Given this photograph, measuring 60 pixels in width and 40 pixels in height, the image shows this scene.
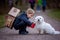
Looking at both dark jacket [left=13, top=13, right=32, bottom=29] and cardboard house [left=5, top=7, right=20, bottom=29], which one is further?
cardboard house [left=5, top=7, right=20, bottom=29]

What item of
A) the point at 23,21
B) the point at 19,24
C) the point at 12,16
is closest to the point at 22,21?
the point at 23,21

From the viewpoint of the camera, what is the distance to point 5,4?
4066cm

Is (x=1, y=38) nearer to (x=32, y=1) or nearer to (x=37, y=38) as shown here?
(x=37, y=38)

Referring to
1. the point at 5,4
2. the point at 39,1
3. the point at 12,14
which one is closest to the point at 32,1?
the point at 39,1

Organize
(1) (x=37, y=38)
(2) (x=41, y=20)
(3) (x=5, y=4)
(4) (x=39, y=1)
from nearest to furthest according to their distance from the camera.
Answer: (1) (x=37, y=38), (2) (x=41, y=20), (4) (x=39, y=1), (3) (x=5, y=4)

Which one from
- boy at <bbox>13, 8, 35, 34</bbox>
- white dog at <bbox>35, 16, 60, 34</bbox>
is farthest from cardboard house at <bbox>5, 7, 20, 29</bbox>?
white dog at <bbox>35, 16, 60, 34</bbox>

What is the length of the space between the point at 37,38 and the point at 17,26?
1.82 metres

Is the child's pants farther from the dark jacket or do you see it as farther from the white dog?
the white dog

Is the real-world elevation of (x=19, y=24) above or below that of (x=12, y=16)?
below

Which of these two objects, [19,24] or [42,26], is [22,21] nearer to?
[19,24]

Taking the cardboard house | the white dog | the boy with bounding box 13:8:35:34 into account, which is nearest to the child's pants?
the boy with bounding box 13:8:35:34

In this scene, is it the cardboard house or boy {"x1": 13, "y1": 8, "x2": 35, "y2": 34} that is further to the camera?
the cardboard house

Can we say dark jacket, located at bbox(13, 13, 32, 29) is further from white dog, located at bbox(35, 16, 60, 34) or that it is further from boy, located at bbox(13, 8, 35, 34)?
white dog, located at bbox(35, 16, 60, 34)

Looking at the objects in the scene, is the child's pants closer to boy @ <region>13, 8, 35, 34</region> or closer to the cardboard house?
boy @ <region>13, 8, 35, 34</region>
